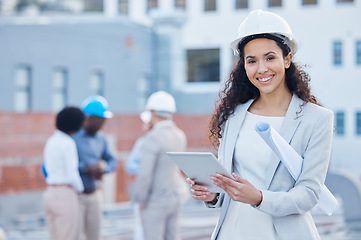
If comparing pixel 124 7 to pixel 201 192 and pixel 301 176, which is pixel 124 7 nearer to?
pixel 201 192

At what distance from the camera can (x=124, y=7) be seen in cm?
3453

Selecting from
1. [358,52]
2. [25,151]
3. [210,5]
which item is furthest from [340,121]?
[25,151]

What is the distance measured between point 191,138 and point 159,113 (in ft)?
54.4

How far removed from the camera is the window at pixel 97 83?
24.2 meters

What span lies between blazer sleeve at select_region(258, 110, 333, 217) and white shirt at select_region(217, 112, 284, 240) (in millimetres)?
135

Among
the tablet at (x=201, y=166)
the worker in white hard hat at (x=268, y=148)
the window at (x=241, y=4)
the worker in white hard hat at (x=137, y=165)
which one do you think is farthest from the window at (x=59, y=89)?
the tablet at (x=201, y=166)

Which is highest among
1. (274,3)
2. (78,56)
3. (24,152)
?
(274,3)

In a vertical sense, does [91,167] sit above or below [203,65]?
below

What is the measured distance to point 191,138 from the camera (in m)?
23.0

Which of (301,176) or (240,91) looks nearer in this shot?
(301,176)

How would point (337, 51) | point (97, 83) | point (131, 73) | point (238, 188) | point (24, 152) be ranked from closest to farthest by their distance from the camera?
point (238, 188) → point (24, 152) → point (97, 83) → point (131, 73) → point (337, 51)

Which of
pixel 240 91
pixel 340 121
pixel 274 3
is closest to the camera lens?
pixel 240 91

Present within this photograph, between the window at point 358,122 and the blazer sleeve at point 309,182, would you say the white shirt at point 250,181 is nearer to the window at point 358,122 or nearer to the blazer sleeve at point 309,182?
the blazer sleeve at point 309,182

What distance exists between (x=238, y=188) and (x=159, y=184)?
11.8 ft
